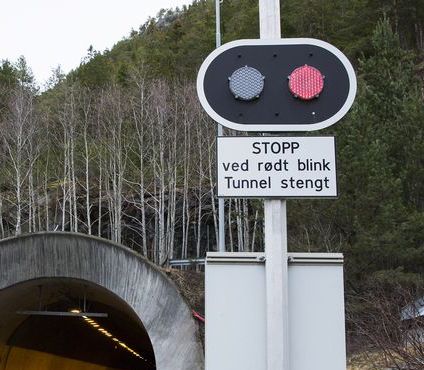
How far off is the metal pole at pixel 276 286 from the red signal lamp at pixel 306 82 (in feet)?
1.93

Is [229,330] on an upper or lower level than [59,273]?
lower

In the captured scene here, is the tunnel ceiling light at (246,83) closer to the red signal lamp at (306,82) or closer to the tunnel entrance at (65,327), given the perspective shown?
the red signal lamp at (306,82)

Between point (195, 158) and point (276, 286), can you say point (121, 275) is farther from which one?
point (195, 158)

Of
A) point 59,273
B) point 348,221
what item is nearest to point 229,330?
point 59,273

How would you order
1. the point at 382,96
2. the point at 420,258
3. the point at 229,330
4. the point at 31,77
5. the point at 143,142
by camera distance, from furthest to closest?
the point at 31,77 < the point at 143,142 < the point at 382,96 < the point at 420,258 < the point at 229,330

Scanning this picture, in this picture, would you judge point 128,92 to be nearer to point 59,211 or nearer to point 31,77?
point 59,211

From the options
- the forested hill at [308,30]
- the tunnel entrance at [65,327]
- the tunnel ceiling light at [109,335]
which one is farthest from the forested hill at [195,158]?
the tunnel ceiling light at [109,335]

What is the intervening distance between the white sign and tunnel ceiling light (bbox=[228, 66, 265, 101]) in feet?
0.78

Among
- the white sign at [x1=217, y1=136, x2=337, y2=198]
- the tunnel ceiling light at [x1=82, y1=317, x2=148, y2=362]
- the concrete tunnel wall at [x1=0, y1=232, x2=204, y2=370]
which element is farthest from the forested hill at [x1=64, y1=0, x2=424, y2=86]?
the white sign at [x1=217, y1=136, x2=337, y2=198]

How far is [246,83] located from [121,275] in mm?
7123

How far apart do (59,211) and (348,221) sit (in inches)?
901

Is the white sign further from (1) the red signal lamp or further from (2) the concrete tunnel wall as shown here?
(2) the concrete tunnel wall

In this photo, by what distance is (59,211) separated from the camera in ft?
120

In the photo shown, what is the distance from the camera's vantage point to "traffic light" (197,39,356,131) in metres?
3.36
